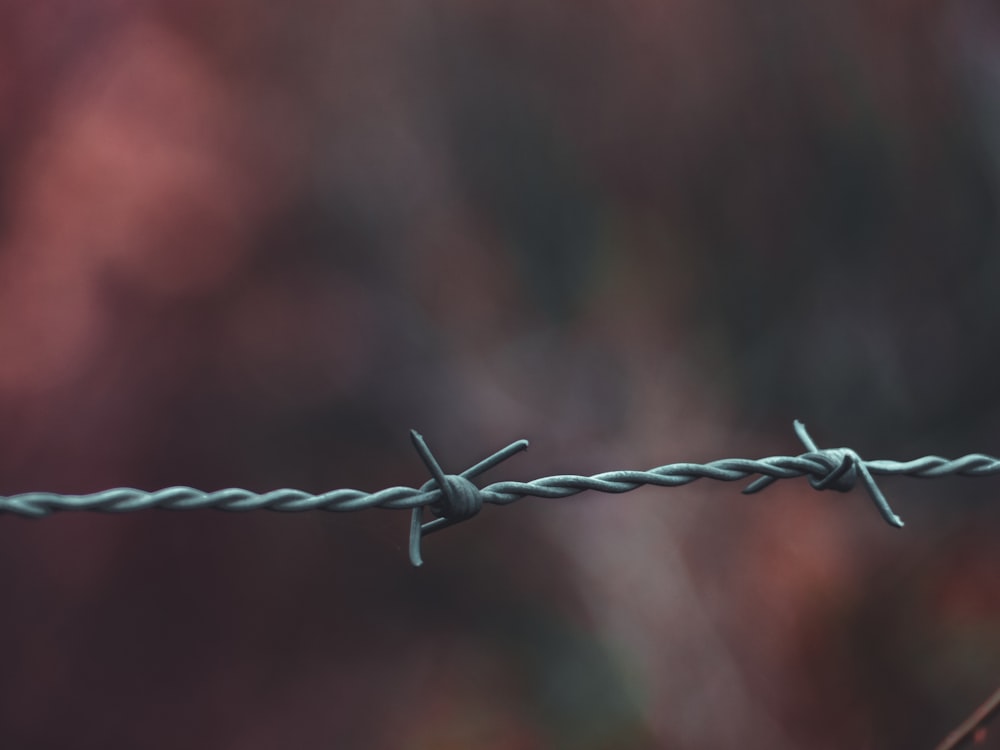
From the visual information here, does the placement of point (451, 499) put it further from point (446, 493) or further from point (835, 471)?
point (835, 471)

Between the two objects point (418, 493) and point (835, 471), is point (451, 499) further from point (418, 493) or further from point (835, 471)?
point (835, 471)

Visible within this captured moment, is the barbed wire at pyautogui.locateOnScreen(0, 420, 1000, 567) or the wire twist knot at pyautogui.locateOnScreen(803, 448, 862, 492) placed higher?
the barbed wire at pyautogui.locateOnScreen(0, 420, 1000, 567)

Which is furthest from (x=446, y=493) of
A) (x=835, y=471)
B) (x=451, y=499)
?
(x=835, y=471)

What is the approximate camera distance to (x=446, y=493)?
0.46 m

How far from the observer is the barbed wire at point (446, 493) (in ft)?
1.41

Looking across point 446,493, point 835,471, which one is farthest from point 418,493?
point 835,471

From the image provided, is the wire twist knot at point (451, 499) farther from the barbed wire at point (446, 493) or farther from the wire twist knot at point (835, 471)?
the wire twist knot at point (835, 471)

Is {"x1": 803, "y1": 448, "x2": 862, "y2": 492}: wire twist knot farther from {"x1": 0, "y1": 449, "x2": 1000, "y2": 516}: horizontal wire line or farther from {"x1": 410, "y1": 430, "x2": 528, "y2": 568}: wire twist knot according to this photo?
{"x1": 410, "y1": 430, "x2": 528, "y2": 568}: wire twist knot

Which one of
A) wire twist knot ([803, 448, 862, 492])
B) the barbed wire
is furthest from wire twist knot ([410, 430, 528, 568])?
wire twist knot ([803, 448, 862, 492])

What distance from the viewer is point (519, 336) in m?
1.93

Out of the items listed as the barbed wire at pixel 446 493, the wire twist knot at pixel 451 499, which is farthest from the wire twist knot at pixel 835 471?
the wire twist knot at pixel 451 499

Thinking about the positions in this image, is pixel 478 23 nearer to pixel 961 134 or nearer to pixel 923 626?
pixel 961 134

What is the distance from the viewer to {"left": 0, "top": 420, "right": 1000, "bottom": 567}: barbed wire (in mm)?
430

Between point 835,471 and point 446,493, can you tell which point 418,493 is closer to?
point 446,493
